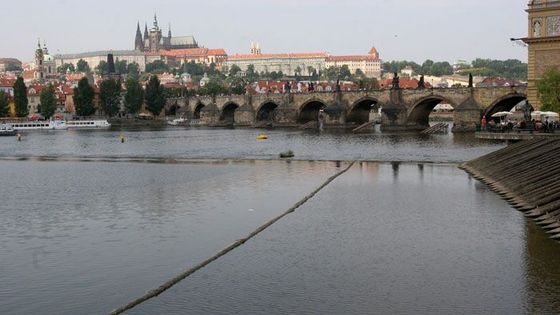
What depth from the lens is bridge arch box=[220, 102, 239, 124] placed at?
13438cm

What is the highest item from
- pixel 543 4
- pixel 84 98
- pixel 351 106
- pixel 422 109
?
pixel 543 4

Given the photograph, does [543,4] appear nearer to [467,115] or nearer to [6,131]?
[467,115]

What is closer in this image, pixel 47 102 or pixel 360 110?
pixel 360 110

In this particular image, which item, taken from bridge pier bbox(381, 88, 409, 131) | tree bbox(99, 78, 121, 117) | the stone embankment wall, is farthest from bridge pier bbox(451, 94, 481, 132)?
tree bbox(99, 78, 121, 117)

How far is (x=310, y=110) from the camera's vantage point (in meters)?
123

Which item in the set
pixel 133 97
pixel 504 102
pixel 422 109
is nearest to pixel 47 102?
pixel 133 97

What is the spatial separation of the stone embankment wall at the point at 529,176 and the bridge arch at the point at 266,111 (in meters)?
81.4

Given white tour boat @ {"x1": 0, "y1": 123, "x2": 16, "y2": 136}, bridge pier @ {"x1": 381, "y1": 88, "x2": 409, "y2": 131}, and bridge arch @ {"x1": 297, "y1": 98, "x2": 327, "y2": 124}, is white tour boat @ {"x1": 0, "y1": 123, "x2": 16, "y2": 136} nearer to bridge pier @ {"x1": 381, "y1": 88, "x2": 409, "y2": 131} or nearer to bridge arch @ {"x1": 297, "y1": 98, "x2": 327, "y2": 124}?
bridge arch @ {"x1": 297, "y1": 98, "x2": 327, "y2": 124}

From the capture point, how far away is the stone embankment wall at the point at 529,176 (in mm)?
25188

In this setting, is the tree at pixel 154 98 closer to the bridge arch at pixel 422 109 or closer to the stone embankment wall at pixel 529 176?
the bridge arch at pixel 422 109

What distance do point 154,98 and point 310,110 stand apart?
107ft

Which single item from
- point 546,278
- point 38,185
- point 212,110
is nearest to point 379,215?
point 546,278

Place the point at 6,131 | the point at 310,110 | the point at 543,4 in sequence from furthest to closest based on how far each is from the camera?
the point at 310,110
the point at 6,131
the point at 543,4

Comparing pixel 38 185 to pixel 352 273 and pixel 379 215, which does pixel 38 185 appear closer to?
→ pixel 379 215
